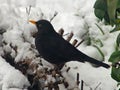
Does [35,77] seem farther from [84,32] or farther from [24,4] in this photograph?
[24,4]

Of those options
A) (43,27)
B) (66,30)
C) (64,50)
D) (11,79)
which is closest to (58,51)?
(64,50)

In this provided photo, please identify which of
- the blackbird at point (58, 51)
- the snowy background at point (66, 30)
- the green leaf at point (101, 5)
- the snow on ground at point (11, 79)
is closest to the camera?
the green leaf at point (101, 5)

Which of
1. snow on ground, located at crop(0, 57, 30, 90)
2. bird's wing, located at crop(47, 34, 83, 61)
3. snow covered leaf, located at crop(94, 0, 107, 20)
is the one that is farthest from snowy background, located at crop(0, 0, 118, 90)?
snow covered leaf, located at crop(94, 0, 107, 20)

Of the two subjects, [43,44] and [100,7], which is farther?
[43,44]

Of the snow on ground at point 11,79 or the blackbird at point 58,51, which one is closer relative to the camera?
the snow on ground at point 11,79

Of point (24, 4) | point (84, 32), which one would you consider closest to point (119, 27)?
point (84, 32)

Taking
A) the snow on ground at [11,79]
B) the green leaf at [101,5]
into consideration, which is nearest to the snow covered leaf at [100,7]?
the green leaf at [101,5]

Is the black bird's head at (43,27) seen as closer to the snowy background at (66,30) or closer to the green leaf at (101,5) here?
the snowy background at (66,30)

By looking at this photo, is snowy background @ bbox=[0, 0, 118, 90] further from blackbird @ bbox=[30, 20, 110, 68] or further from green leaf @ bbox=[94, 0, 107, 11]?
green leaf @ bbox=[94, 0, 107, 11]

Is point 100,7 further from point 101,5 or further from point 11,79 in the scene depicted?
point 11,79
